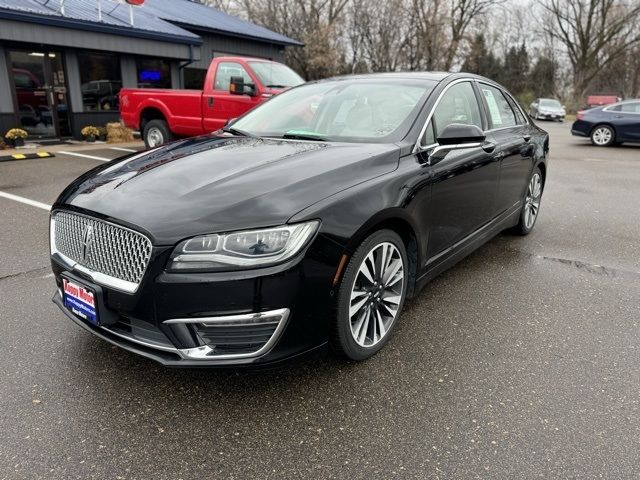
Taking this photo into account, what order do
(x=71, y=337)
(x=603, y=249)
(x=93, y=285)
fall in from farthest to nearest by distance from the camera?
1. (x=603, y=249)
2. (x=71, y=337)
3. (x=93, y=285)

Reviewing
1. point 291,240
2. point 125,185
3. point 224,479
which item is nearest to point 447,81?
point 291,240

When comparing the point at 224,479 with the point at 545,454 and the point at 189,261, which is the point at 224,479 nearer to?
the point at 189,261

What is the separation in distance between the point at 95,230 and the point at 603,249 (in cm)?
470

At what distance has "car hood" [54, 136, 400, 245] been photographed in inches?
89.7

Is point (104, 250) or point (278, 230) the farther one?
point (104, 250)

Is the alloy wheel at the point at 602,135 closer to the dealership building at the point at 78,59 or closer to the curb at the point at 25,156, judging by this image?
the dealership building at the point at 78,59

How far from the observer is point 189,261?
2.21 metres

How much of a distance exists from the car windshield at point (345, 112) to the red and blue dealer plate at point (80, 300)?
1.71 m

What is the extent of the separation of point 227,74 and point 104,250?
8135 millimetres

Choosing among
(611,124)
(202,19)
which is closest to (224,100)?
(202,19)

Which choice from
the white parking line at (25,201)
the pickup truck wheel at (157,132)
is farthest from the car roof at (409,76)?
the pickup truck wheel at (157,132)

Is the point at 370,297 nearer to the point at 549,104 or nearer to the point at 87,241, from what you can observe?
the point at 87,241

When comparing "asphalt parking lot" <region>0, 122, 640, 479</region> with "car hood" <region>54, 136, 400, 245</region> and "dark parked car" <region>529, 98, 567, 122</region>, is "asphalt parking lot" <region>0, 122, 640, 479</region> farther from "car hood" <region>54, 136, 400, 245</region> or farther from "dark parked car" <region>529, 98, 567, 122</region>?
"dark parked car" <region>529, 98, 567, 122</region>

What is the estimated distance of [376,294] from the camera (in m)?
2.85
